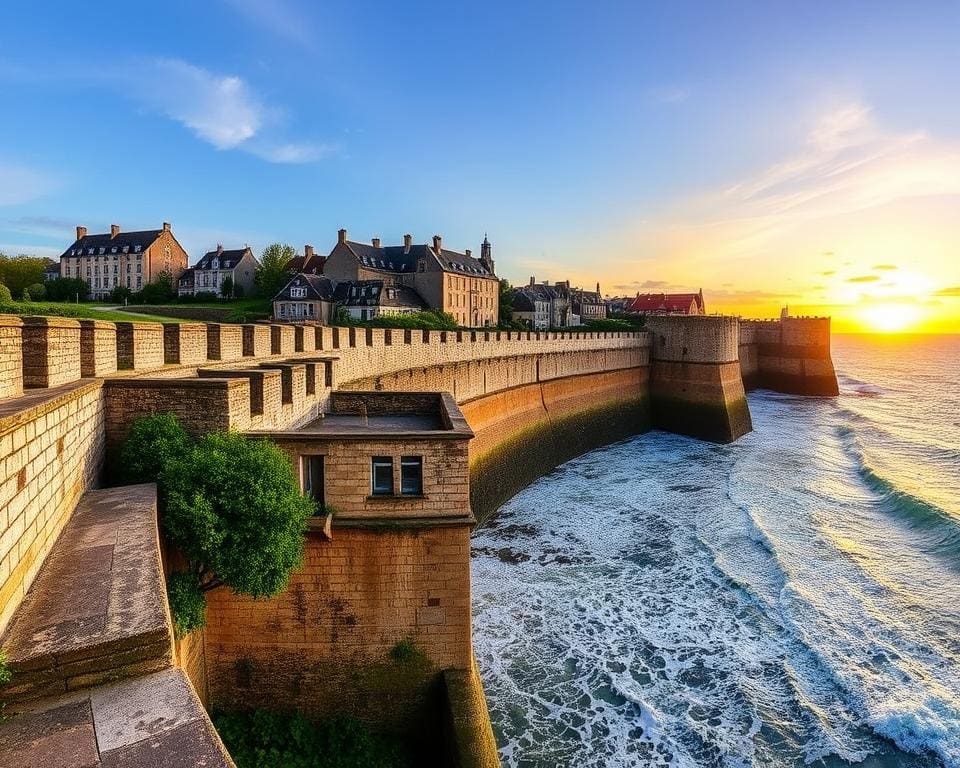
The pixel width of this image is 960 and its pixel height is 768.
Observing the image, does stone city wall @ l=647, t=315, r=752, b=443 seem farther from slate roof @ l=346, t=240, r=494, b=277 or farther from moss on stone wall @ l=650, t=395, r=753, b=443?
slate roof @ l=346, t=240, r=494, b=277

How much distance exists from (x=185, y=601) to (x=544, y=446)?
932 inches

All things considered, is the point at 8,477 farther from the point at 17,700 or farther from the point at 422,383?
the point at 422,383

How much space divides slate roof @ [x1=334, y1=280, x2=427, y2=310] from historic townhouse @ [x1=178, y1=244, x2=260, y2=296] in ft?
56.6

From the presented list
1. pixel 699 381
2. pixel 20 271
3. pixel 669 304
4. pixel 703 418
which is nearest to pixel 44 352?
pixel 703 418

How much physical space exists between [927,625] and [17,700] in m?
18.1

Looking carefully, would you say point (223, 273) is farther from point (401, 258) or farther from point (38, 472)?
point (38, 472)

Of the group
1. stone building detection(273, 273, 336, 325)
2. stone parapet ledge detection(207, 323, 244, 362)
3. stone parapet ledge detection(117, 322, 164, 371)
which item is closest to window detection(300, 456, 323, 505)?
stone parapet ledge detection(117, 322, 164, 371)

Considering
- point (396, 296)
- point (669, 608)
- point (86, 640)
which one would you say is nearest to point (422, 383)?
point (669, 608)

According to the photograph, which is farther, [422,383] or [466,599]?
[422,383]

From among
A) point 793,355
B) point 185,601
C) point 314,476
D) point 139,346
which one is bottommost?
point 185,601

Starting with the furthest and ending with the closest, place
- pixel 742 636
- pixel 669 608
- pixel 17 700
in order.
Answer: pixel 669 608 < pixel 742 636 < pixel 17 700

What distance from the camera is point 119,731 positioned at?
3889mm

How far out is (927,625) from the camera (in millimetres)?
15016

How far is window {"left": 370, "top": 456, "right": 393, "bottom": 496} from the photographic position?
32.0 feet
